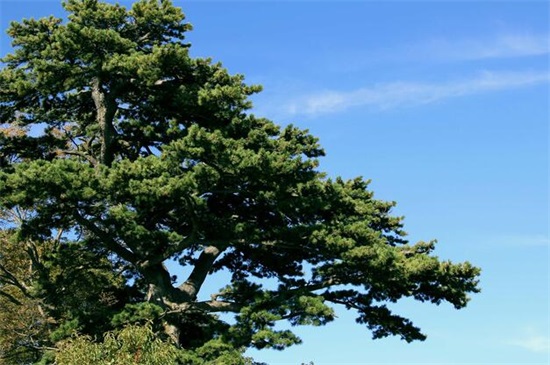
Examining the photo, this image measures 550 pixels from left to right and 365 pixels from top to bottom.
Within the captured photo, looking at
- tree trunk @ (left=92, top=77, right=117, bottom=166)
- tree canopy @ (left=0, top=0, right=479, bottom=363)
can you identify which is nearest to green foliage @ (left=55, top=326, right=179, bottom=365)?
tree canopy @ (left=0, top=0, right=479, bottom=363)

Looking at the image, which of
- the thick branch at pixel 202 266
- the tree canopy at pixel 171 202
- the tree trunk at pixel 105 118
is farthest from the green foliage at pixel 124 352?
the tree trunk at pixel 105 118

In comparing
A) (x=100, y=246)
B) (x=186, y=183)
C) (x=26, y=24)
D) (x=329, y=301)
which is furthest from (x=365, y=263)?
(x=26, y=24)

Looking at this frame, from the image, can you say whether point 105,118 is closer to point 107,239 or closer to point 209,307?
point 107,239

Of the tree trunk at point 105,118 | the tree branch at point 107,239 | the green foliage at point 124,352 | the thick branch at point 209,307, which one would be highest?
the tree trunk at point 105,118

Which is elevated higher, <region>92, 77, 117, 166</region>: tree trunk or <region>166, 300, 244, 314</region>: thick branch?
<region>92, 77, 117, 166</region>: tree trunk

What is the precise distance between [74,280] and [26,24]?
8108mm

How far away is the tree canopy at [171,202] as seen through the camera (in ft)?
63.6

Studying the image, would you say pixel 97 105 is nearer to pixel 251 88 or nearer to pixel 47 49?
pixel 47 49

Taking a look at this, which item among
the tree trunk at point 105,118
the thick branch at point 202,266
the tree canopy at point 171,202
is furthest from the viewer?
the thick branch at point 202,266

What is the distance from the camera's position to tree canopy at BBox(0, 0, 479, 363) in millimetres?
19375

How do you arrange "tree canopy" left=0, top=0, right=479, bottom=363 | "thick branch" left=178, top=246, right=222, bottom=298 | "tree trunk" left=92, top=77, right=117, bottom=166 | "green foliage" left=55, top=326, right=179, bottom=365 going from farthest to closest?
"thick branch" left=178, top=246, right=222, bottom=298 < "tree trunk" left=92, top=77, right=117, bottom=166 < "tree canopy" left=0, top=0, right=479, bottom=363 < "green foliage" left=55, top=326, right=179, bottom=365

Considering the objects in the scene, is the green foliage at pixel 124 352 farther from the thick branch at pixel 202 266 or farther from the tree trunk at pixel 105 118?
the tree trunk at pixel 105 118

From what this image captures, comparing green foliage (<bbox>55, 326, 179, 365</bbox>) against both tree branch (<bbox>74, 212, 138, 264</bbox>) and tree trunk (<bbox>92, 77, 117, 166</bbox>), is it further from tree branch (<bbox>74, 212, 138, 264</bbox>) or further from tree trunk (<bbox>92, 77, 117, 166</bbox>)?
tree trunk (<bbox>92, 77, 117, 166</bbox>)

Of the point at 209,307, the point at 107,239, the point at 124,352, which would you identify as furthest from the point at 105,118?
the point at 124,352
